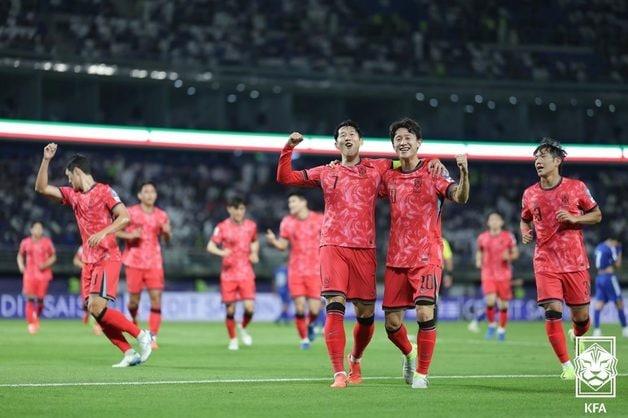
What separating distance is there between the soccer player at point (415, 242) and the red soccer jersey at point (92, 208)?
4307 mm

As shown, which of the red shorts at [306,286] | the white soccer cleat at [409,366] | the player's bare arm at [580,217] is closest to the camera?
the white soccer cleat at [409,366]

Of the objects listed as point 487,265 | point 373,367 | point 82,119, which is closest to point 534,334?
point 487,265

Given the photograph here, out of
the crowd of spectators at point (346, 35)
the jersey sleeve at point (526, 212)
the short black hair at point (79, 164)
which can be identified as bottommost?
the jersey sleeve at point (526, 212)

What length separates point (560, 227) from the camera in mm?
13289

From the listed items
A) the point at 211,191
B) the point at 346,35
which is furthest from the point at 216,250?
the point at 346,35

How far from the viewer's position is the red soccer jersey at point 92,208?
14570 millimetres

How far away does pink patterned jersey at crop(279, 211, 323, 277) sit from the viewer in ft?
71.1

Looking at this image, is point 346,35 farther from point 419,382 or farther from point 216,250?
point 419,382

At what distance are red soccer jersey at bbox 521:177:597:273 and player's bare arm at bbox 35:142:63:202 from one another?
5.55m

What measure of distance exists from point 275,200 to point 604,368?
3445 cm

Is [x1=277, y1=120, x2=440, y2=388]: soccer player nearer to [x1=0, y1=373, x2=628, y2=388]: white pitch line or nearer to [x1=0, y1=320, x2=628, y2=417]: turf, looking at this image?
[x1=0, y1=320, x2=628, y2=417]: turf

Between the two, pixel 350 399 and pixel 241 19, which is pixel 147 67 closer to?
pixel 241 19

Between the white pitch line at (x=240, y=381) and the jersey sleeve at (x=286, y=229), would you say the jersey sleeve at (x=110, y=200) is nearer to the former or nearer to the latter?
the white pitch line at (x=240, y=381)

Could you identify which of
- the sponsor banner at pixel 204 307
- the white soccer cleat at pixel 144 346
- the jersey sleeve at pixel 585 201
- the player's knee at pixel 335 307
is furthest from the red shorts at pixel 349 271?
the sponsor banner at pixel 204 307
